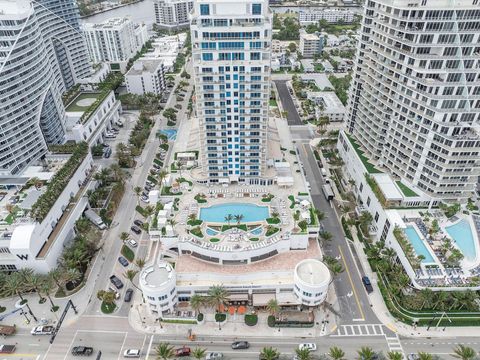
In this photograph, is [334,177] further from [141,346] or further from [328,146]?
[141,346]

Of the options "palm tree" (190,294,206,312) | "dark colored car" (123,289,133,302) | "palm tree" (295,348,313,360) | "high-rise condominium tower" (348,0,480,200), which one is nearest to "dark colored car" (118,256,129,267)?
"dark colored car" (123,289,133,302)

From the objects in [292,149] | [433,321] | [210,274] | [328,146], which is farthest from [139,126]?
[433,321]

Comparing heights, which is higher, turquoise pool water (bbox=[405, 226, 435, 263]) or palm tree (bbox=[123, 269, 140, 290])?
turquoise pool water (bbox=[405, 226, 435, 263])

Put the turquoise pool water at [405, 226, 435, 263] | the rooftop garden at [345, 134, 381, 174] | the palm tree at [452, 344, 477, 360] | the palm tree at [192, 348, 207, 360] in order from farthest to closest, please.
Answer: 1. the rooftop garden at [345, 134, 381, 174]
2. the turquoise pool water at [405, 226, 435, 263]
3. the palm tree at [192, 348, 207, 360]
4. the palm tree at [452, 344, 477, 360]

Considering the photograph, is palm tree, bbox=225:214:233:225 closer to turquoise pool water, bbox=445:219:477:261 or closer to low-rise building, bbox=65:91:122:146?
turquoise pool water, bbox=445:219:477:261

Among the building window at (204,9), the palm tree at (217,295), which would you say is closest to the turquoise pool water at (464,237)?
the palm tree at (217,295)

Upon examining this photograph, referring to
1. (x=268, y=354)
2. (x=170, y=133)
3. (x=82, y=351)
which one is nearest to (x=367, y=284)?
(x=268, y=354)
